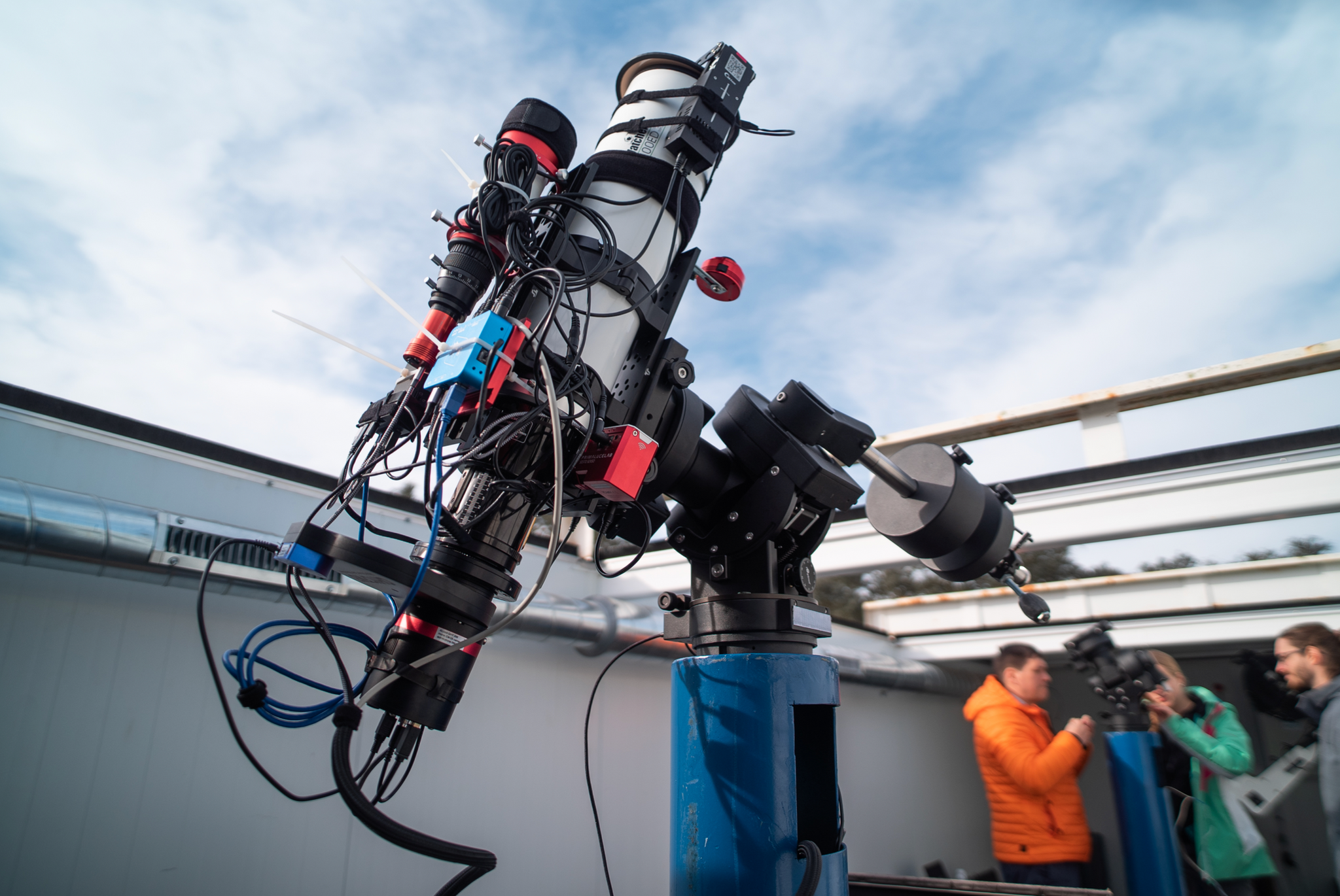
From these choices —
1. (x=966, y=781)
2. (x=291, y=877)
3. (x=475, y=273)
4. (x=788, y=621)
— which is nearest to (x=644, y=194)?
(x=475, y=273)

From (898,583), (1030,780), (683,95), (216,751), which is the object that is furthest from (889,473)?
(898,583)

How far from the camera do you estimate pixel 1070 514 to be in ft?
A: 11.8

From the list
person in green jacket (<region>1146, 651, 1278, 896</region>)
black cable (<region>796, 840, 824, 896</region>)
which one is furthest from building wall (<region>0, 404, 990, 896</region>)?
person in green jacket (<region>1146, 651, 1278, 896</region>)

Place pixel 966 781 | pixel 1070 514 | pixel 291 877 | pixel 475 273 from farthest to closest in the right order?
1. pixel 966 781
2. pixel 1070 514
3. pixel 291 877
4. pixel 475 273

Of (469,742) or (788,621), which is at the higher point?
(788,621)

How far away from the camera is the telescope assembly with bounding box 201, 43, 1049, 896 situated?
3.58 feet

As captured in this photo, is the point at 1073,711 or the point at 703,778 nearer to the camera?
the point at 703,778

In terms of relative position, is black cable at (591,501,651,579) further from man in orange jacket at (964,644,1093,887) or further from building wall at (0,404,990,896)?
man in orange jacket at (964,644,1093,887)

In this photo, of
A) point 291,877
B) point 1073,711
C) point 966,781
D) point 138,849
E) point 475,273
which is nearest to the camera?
point 475,273

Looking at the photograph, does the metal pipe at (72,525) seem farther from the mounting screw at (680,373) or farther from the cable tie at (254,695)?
the mounting screw at (680,373)

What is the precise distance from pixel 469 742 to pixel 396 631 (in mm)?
1647

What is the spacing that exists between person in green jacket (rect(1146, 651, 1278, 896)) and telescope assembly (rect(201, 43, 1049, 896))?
246cm

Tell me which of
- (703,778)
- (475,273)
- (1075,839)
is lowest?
(1075,839)

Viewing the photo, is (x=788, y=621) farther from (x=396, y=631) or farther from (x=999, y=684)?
(x=999, y=684)
